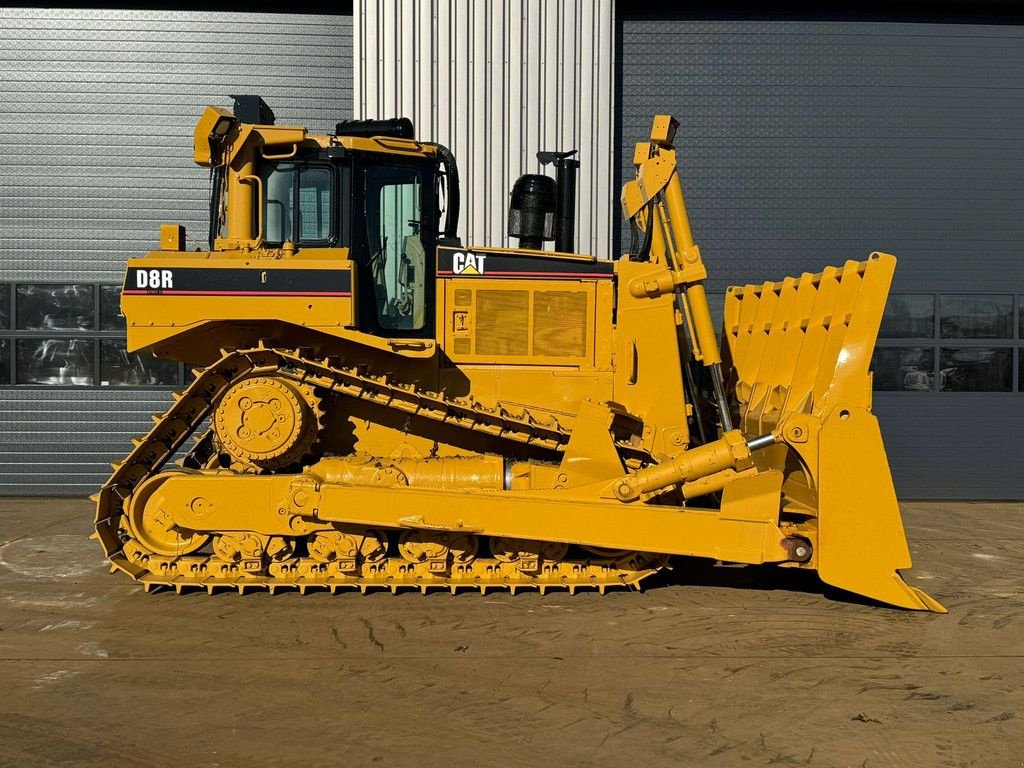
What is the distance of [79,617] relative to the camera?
19.4 ft

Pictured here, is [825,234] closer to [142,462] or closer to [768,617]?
[768,617]

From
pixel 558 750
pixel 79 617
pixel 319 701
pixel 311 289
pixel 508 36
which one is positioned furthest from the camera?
pixel 508 36

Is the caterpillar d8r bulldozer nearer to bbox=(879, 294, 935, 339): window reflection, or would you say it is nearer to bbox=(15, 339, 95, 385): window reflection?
bbox=(879, 294, 935, 339): window reflection

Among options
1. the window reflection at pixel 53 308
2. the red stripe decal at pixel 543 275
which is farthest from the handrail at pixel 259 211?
the window reflection at pixel 53 308

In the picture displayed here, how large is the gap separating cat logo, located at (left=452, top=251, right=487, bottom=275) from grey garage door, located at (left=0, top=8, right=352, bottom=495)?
4930 mm

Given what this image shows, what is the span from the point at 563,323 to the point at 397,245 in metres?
1.44

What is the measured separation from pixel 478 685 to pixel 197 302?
3390 mm

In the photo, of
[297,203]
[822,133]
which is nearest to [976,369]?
[822,133]

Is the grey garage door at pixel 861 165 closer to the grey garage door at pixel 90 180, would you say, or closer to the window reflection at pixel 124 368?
the grey garage door at pixel 90 180

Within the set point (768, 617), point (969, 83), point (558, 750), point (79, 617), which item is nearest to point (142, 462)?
point (79, 617)

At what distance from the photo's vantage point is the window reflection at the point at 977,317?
10.9m

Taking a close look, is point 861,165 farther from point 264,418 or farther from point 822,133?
point 264,418

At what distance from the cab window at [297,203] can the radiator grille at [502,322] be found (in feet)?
4.31

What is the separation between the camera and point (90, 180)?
10.7 meters
